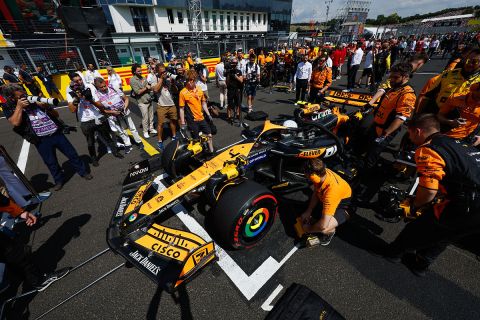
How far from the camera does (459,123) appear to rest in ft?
9.87

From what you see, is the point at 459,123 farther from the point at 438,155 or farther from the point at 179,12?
the point at 179,12

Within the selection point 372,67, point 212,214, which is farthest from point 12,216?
point 372,67

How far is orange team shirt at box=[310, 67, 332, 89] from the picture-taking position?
22.0 ft

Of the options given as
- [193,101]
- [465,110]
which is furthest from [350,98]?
[193,101]

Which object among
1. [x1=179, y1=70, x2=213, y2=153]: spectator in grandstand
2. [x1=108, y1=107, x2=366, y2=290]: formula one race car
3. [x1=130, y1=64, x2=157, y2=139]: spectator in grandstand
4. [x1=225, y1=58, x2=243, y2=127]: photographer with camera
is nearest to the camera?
[x1=108, y1=107, x2=366, y2=290]: formula one race car

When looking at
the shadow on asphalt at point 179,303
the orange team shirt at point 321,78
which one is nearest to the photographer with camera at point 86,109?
the shadow on asphalt at point 179,303

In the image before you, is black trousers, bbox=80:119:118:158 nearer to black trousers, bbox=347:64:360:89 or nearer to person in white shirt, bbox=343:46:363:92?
person in white shirt, bbox=343:46:363:92

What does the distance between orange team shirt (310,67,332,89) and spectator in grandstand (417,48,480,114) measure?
3267mm

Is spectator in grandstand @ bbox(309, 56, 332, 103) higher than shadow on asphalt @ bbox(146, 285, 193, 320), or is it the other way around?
spectator in grandstand @ bbox(309, 56, 332, 103)

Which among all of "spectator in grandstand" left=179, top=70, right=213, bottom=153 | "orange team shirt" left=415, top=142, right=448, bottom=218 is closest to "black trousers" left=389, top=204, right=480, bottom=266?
"orange team shirt" left=415, top=142, right=448, bottom=218

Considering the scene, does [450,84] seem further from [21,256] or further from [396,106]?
[21,256]

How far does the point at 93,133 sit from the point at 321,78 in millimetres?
6511

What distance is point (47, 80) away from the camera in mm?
10180

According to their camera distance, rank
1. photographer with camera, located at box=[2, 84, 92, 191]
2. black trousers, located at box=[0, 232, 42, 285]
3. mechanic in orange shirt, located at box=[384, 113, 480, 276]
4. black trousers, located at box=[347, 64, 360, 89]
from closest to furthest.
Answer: mechanic in orange shirt, located at box=[384, 113, 480, 276] → black trousers, located at box=[0, 232, 42, 285] → photographer with camera, located at box=[2, 84, 92, 191] → black trousers, located at box=[347, 64, 360, 89]
